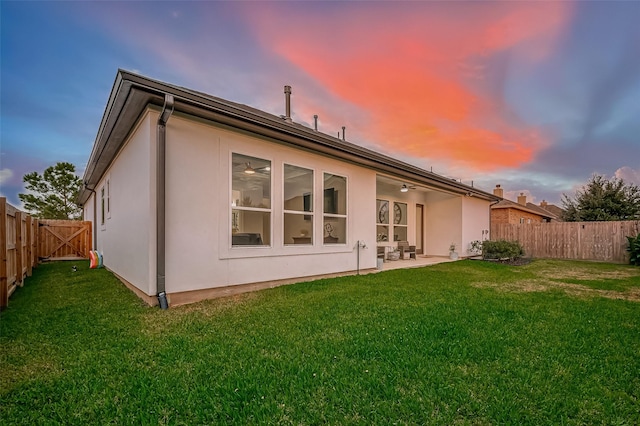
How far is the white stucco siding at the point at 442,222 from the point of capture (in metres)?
12.7

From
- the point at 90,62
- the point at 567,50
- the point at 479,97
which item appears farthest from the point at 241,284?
the point at 567,50

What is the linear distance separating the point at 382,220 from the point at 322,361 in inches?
381

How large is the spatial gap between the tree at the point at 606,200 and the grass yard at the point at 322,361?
16.5 meters

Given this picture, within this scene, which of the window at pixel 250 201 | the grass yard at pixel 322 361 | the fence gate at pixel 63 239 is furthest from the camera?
the fence gate at pixel 63 239

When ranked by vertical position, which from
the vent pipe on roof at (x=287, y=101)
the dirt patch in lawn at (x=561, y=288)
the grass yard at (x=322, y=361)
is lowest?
the dirt patch in lawn at (x=561, y=288)

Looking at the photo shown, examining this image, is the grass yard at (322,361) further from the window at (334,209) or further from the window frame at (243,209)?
the window at (334,209)

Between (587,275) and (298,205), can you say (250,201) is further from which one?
(587,275)

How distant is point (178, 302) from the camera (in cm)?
486

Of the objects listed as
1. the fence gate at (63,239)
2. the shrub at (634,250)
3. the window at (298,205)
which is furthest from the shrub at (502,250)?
the fence gate at (63,239)

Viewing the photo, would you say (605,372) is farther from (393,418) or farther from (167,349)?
(167,349)

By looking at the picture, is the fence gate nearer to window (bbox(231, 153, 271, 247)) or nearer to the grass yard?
the grass yard

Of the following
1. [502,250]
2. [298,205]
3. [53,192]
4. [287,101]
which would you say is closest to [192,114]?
[298,205]

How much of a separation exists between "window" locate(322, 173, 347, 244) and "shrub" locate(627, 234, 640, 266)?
38.2 feet

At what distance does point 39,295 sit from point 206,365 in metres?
5.17
